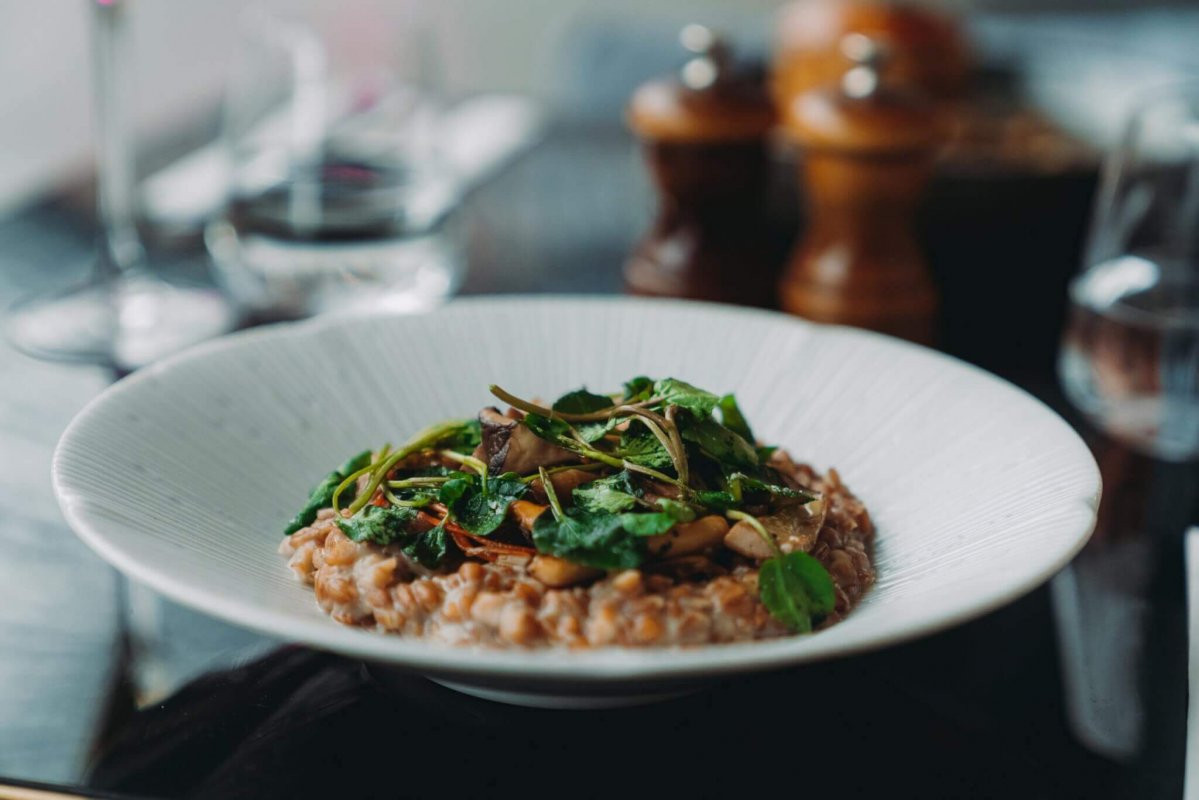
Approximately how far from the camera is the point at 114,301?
5.95 feet

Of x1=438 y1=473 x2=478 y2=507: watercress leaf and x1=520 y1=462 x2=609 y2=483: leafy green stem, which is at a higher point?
x1=438 y1=473 x2=478 y2=507: watercress leaf

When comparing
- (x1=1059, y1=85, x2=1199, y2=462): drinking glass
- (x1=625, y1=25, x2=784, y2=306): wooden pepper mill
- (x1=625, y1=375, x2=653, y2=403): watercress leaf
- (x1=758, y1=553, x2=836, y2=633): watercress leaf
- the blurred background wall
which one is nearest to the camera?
(x1=758, y1=553, x2=836, y2=633): watercress leaf

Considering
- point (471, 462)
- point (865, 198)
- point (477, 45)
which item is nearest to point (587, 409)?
point (471, 462)

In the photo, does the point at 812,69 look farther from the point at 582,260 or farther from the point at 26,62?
the point at 26,62

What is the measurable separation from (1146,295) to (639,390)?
0.81m

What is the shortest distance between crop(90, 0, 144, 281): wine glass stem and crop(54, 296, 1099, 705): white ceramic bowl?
645mm

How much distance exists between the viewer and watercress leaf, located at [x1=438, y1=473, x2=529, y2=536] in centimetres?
95

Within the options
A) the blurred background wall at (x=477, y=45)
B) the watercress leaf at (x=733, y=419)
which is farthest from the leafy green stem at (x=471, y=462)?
the blurred background wall at (x=477, y=45)

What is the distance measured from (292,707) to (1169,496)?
980mm

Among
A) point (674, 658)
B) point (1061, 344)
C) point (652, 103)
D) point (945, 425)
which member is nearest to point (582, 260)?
point (652, 103)

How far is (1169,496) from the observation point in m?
1.39

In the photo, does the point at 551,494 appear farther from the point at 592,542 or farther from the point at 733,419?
the point at 733,419

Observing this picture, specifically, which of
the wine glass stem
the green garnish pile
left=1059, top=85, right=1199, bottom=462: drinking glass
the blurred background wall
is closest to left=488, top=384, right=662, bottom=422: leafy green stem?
the green garnish pile

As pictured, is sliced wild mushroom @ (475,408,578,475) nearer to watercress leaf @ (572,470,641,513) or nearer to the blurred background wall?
watercress leaf @ (572,470,641,513)
